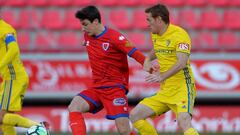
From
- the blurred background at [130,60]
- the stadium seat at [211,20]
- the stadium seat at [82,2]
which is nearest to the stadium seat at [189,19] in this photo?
the blurred background at [130,60]

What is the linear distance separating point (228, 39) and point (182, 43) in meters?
5.49

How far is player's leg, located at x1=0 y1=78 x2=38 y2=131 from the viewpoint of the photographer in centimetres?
893

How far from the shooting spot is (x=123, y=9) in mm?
13547

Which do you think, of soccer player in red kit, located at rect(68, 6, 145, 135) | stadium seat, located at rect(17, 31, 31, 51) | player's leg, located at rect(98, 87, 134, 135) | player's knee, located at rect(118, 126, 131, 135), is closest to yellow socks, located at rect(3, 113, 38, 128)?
soccer player in red kit, located at rect(68, 6, 145, 135)

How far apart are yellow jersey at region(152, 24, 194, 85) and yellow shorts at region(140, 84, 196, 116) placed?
124 mm

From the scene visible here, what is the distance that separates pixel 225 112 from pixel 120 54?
14.5 feet

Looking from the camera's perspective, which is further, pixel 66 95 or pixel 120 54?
pixel 66 95

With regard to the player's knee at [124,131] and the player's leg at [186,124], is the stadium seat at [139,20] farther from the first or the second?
the player's leg at [186,124]

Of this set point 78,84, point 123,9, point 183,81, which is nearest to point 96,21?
point 183,81

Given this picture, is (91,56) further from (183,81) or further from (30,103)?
(30,103)

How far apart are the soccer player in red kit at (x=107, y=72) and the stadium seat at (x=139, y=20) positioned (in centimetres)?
506

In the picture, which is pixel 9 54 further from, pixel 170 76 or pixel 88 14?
pixel 170 76

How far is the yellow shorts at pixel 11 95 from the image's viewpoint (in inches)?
358

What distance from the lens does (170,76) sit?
7.59 meters
